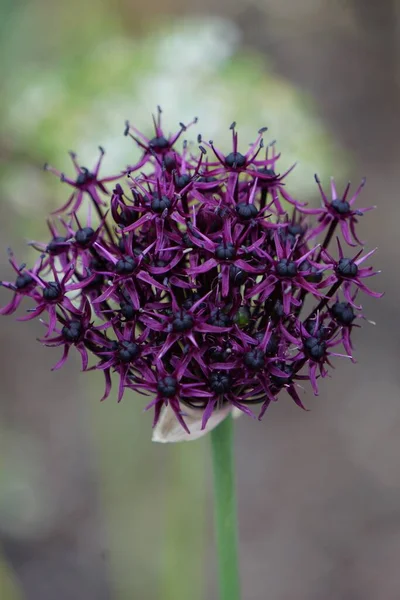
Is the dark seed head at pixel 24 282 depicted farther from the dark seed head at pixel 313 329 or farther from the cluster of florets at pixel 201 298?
the dark seed head at pixel 313 329

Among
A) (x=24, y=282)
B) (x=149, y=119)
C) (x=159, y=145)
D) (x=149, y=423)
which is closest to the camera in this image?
(x=24, y=282)

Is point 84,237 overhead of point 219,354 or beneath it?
overhead

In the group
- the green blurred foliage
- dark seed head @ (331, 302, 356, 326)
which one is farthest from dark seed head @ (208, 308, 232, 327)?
the green blurred foliage

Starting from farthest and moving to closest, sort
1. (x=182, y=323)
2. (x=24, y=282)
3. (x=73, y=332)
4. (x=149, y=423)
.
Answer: (x=149, y=423), (x=24, y=282), (x=73, y=332), (x=182, y=323)

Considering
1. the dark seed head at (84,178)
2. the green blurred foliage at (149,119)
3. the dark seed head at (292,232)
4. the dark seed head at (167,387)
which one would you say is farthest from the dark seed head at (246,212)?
the green blurred foliage at (149,119)

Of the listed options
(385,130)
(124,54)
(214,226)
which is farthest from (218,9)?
(214,226)

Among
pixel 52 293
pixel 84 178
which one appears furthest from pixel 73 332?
pixel 84 178

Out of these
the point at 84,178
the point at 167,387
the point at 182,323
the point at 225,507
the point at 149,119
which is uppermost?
the point at 149,119

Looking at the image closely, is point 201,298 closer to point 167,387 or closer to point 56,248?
point 167,387
